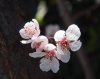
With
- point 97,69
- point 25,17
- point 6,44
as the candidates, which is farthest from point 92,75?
point 6,44

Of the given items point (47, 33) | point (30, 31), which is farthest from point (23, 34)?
point (47, 33)

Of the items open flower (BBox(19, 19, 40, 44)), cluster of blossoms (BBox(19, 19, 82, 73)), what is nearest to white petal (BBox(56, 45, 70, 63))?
cluster of blossoms (BBox(19, 19, 82, 73))

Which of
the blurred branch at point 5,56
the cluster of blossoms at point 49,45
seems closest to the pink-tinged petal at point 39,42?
the cluster of blossoms at point 49,45

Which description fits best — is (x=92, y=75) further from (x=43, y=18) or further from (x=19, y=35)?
(x=19, y=35)

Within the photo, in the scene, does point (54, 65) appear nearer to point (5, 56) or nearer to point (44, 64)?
point (44, 64)

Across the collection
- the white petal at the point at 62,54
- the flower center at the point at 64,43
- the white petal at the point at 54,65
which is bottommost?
the white petal at the point at 54,65

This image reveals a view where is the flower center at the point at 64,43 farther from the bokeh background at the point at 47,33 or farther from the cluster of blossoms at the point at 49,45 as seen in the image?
the bokeh background at the point at 47,33
